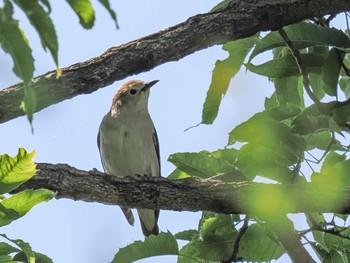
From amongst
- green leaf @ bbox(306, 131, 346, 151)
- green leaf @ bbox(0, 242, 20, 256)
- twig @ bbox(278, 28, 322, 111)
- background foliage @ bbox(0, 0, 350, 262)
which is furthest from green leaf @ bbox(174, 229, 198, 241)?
green leaf @ bbox(0, 242, 20, 256)

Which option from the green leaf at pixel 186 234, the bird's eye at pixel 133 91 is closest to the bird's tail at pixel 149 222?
the bird's eye at pixel 133 91

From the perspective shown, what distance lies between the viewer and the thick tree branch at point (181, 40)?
3.98 meters

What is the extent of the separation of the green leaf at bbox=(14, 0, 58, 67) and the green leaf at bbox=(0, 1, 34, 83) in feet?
0.15

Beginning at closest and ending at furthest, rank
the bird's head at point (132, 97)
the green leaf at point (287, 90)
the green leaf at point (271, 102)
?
1. the green leaf at point (287, 90)
2. the green leaf at point (271, 102)
3. the bird's head at point (132, 97)

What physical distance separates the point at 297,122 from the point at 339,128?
0.65ft

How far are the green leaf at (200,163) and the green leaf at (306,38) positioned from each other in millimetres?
626

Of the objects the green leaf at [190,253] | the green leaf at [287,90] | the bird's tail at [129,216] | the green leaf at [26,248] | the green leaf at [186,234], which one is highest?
the bird's tail at [129,216]

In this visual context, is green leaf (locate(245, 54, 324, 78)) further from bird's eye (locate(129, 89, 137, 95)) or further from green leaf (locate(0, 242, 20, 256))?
bird's eye (locate(129, 89, 137, 95))

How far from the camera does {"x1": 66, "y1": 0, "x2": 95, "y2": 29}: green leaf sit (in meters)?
2.19

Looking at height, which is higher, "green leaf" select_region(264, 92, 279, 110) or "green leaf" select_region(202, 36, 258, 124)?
"green leaf" select_region(264, 92, 279, 110)

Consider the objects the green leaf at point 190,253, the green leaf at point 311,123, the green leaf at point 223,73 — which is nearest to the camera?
the green leaf at point 311,123

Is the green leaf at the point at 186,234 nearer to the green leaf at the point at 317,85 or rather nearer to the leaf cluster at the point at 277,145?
the leaf cluster at the point at 277,145

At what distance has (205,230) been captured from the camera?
4.38 metres

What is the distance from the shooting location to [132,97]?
9.58m
